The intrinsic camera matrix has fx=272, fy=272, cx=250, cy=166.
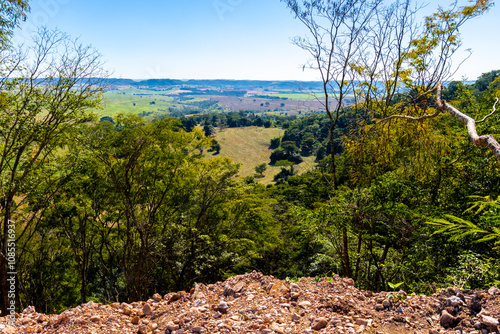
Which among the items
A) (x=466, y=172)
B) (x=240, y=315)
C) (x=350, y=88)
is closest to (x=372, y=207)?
(x=466, y=172)

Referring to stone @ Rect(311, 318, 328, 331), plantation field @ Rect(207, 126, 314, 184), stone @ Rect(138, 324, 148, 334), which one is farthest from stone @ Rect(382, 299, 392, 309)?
plantation field @ Rect(207, 126, 314, 184)

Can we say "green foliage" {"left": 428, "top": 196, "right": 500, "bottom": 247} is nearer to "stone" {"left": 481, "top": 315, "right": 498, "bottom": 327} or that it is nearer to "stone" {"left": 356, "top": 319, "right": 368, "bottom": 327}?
"stone" {"left": 481, "top": 315, "right": 498, "bottom": 327}

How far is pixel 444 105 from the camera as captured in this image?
3.68m

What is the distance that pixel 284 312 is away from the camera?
394 centimetres

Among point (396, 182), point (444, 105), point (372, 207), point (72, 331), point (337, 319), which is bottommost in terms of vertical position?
point (72, 331)

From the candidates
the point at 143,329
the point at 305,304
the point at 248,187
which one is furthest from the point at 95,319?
the point at 248,187

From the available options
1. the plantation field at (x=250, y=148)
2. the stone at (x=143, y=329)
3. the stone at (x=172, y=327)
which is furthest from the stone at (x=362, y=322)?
the plantation field at (x=250, y=148)

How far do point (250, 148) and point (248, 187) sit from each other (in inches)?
3312

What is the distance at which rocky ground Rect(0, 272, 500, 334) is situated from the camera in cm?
326

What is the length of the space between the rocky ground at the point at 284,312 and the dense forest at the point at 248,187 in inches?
22.4

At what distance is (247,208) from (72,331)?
443 inches

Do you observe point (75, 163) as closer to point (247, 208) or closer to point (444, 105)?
point (247, 208)

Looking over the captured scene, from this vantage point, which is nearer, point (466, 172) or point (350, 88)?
point (466, 172)

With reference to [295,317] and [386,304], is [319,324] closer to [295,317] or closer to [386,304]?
[295,317]
